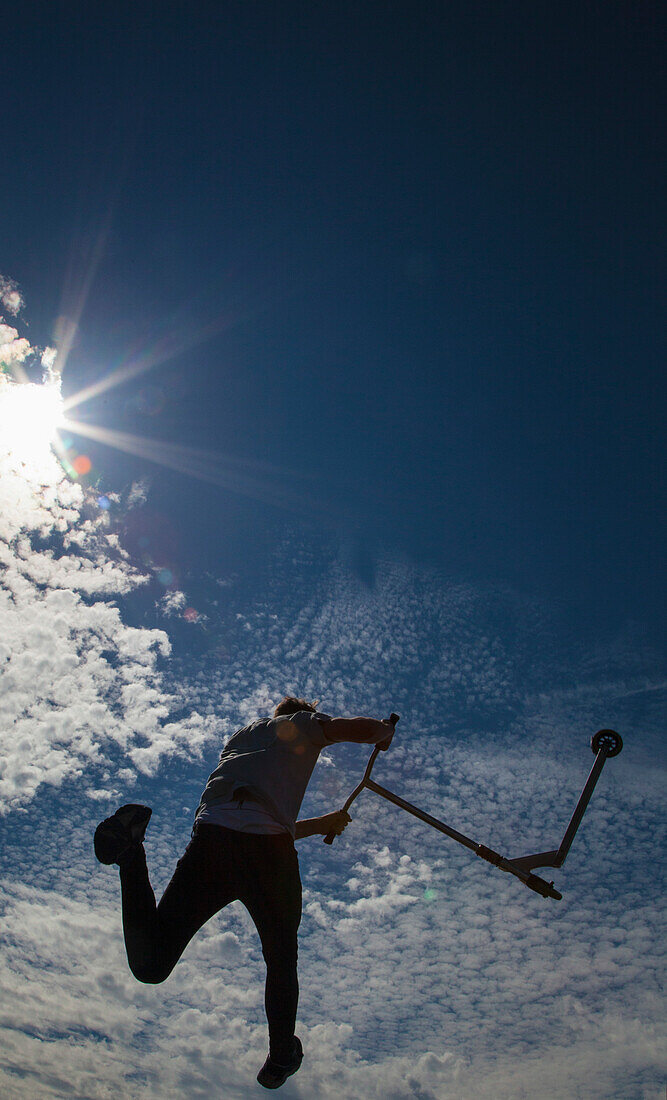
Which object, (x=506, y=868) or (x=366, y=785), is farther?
(x=366, y=785)

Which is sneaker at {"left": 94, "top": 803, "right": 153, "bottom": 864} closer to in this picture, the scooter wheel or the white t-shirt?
the white t-shirt

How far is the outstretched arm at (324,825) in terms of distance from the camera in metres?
6.33

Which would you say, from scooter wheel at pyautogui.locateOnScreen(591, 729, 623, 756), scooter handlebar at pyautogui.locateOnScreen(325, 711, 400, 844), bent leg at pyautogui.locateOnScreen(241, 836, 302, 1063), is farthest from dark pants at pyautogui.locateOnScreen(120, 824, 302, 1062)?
scooter wheel at pyautogui.locateOnScreen(591, 729, 623, 756)

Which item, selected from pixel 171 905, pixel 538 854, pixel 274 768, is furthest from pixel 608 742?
pixel 171 905

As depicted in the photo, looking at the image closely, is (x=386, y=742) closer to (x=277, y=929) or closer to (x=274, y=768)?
(x=274, y=768)

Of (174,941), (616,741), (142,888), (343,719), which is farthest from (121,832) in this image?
(616,741)

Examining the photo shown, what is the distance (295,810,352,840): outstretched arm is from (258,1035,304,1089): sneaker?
1.99 meters

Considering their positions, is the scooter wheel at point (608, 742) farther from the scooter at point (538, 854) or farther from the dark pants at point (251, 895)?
the dark pants at point (251, 895)

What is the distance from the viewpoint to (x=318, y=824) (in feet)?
21.2

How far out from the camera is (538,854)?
7.55 m

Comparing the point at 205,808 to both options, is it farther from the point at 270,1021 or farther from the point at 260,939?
the point at 270,1021

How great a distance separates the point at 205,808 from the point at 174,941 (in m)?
0.88

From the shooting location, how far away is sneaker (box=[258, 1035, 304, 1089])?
437cm

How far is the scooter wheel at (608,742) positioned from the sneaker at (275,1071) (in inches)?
207
